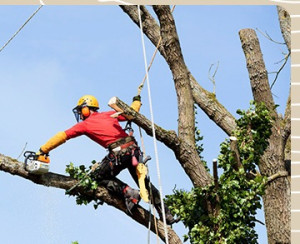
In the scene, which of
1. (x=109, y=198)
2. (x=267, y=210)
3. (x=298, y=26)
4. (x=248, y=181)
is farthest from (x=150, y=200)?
(x=298, y=26)

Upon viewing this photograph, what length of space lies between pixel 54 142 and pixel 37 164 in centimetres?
30

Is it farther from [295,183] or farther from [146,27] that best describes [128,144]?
[146,27]

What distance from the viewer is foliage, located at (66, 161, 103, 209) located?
7.52 meters

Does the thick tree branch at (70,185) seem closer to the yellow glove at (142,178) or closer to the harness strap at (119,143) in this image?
the yellow glove at (142,178)

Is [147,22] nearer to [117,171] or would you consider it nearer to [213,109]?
[213,109]

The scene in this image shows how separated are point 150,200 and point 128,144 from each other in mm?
620

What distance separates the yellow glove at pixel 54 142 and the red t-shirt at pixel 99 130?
5 centimetres

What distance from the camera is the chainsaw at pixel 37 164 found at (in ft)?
24.1

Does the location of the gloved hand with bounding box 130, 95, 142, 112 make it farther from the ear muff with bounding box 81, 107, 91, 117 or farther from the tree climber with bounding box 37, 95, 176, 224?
the ear muff with bounding box 81, 107, 91, 117

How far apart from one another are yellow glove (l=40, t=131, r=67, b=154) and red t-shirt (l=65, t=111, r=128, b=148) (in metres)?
0.05

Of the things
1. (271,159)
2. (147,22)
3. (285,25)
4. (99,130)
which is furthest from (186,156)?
(285,25)

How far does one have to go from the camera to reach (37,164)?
733cm

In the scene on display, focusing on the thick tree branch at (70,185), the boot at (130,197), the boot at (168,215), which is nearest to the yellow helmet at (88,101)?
the thick tree branch at (70,185)

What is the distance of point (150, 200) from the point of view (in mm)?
7504
